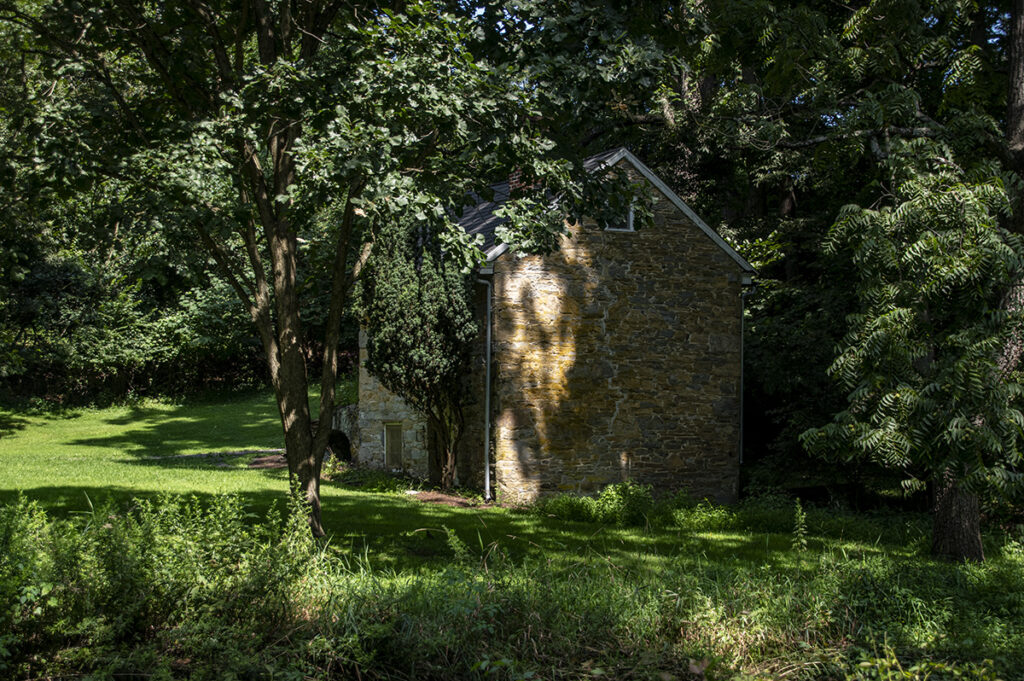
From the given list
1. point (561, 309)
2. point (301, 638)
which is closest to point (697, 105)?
point (561, 309)

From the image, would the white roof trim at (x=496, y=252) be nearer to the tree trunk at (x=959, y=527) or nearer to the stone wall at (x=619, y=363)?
the stone wall at (x=619, y=363)

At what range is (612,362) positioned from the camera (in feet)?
49.7

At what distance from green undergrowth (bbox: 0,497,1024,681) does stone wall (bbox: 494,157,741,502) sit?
850 cm

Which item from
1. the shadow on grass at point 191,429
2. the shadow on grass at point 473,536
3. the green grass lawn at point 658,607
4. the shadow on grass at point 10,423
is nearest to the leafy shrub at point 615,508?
the shadow on grass at point 473,536

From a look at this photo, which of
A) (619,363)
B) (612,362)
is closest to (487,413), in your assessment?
(612,362)

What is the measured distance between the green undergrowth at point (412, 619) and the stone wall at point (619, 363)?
850cm

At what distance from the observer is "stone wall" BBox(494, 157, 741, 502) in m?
14.5

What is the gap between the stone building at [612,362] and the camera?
14531 mm

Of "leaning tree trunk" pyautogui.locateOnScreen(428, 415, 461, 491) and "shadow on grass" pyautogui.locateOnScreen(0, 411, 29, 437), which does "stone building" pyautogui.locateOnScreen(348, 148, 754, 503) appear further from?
"shadow on grass" pyautogui.locateOnScreen(0, 411, 29, 437)

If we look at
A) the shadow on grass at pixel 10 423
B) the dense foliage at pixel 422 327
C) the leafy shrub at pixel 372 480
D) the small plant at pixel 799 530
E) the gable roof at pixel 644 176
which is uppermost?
the gable roof at pixel 644 176

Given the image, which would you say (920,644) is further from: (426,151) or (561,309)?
(561,309)

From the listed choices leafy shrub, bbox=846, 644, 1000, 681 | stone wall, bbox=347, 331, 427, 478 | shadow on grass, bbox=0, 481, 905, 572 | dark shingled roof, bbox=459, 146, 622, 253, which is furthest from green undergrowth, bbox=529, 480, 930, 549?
leafy shrub, bbox=846, 644, 1000, 681

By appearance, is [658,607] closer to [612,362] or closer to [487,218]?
[612,362]

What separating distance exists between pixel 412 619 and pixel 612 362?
10.7 meters
